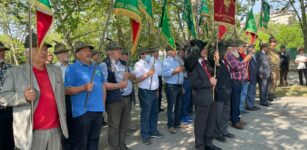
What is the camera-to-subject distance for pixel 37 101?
3.43m

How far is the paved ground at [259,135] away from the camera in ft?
20.3

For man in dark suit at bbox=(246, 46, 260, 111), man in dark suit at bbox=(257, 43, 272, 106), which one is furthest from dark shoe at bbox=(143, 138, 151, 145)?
man in dark suit at bbox=(257, 43, 272, 106)

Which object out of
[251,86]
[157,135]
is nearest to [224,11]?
[157,135]

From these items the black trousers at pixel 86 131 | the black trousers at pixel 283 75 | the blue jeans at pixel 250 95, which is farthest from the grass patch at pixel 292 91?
the black trousers at pixel 86 131

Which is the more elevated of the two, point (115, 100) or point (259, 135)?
point (115, 100)

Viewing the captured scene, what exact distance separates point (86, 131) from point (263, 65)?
6821 millimetres

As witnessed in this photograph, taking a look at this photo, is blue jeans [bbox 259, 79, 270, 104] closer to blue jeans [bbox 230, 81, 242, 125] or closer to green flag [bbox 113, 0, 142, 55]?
blue jeans [bbox 230, 81, 242, 125]

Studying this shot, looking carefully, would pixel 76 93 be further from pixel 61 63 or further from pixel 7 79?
pixel 61 63

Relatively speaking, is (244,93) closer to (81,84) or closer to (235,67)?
(235,67)

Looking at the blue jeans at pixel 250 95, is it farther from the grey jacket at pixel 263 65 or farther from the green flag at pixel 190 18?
the green flag at pixel 190 18

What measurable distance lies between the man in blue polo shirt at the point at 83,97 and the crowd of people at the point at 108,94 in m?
0.01

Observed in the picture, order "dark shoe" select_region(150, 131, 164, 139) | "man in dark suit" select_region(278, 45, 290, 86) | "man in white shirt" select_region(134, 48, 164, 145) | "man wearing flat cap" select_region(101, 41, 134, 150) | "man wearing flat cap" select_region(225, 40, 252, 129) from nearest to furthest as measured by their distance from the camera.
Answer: "man wearing flat cap" select_region(101, 41, 134, 150) < "man in white shirt" select_region(134, 48, 164, 145) < "dark shoe" select_region(150, 131, 164, 139) < "man wearing flat cap" select_region(225, 40, 252, 129) < "man in dark suit" select_region(278, 45, 290, 86)

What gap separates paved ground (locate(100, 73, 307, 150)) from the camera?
620cm

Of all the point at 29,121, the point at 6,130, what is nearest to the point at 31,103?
the point at 29,121
